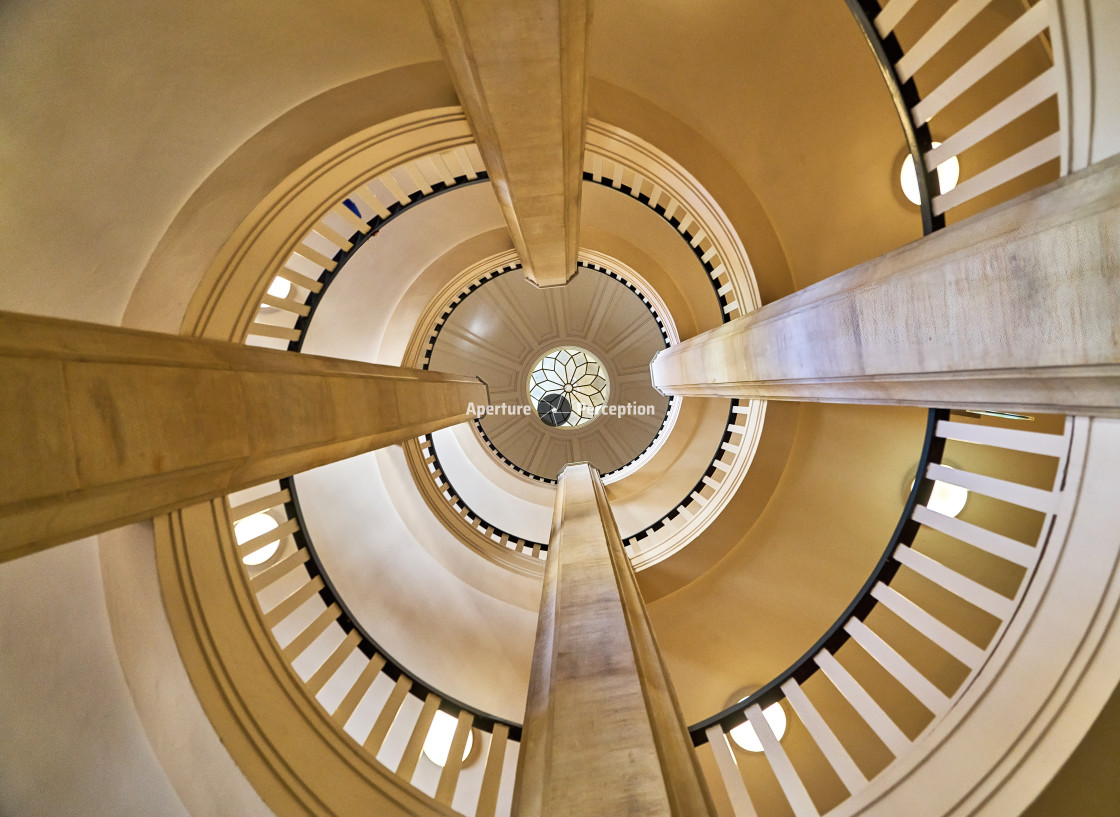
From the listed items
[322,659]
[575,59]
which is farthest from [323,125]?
[322,659]

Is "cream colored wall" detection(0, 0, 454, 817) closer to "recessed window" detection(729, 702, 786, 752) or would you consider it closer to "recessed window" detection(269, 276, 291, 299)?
"recessed window" detection(269, 276, 291, 299)

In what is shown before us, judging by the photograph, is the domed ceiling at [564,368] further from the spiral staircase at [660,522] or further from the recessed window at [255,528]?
the recessed window at [255,528]

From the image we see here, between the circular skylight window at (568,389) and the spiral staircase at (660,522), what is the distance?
25.7ft

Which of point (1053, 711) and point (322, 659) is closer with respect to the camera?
point (1053, 711)

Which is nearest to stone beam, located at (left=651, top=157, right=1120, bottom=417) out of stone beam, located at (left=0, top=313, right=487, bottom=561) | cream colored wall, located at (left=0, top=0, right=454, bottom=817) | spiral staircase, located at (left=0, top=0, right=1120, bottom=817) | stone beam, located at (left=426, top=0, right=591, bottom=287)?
spiral staircase, located at (left=0, top=0, right=1120, bottom=817)

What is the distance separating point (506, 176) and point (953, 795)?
16.7 ft

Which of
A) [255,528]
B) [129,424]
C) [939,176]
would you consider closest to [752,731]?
[939,176]

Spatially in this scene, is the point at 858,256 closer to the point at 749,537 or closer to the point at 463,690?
the point at 749,537

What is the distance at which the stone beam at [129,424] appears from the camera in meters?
1.42

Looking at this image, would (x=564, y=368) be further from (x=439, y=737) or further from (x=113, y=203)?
(x=113, y=203)

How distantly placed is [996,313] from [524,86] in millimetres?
2847

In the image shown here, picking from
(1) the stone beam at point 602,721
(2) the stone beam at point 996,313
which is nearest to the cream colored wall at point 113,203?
(1) the stone beam at point 602,721

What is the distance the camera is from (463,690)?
7.07 metres

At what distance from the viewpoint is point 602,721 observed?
2082mm
